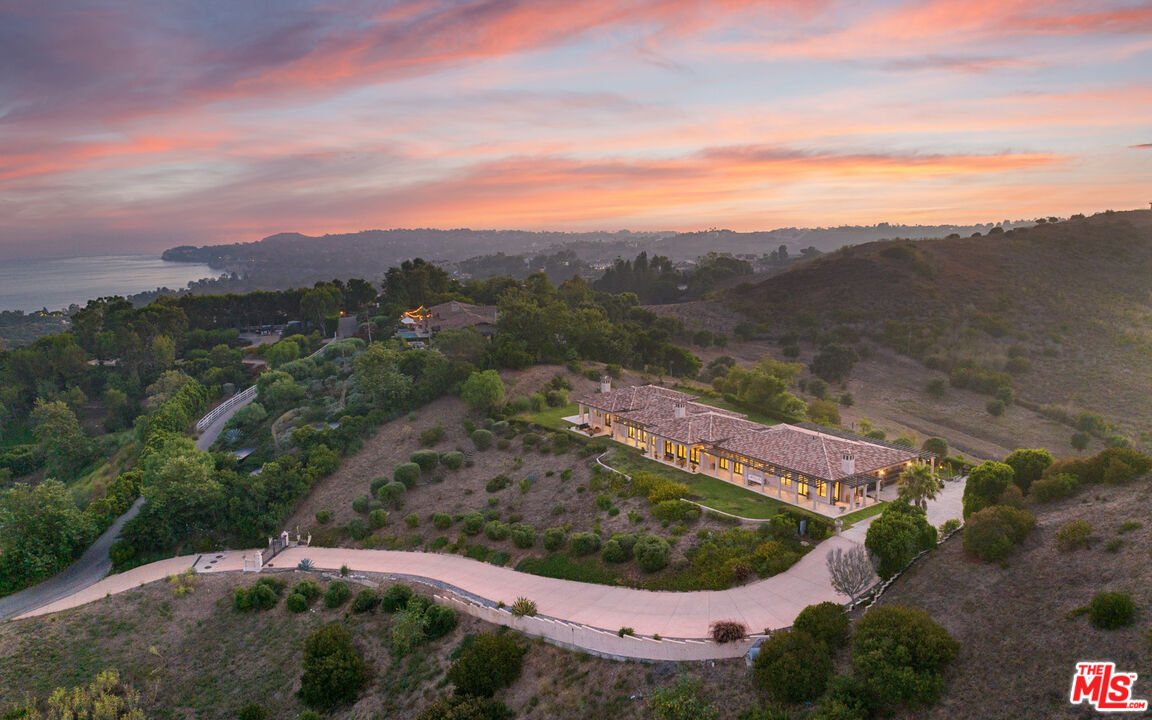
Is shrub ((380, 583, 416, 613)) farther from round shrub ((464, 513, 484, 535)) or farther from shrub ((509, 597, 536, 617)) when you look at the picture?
round shrub ((464, 513, 484, 535))

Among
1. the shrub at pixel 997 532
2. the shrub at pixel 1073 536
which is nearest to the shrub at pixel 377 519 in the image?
the shrub at pixel 997 532

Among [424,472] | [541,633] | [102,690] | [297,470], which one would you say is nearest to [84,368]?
[297,470]

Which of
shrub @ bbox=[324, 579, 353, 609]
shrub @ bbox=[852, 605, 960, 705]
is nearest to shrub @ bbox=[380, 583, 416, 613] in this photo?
shrub @ bbox=[324, 579, 353, 609]

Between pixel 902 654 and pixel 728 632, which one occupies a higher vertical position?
pixel 902 654

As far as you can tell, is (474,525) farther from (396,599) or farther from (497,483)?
(396,599)

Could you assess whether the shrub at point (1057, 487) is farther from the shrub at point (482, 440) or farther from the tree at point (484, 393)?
the tree at point (484, 393)

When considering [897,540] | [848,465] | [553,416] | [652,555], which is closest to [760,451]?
[848,465]

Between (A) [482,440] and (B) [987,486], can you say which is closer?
(B) [987,486]
